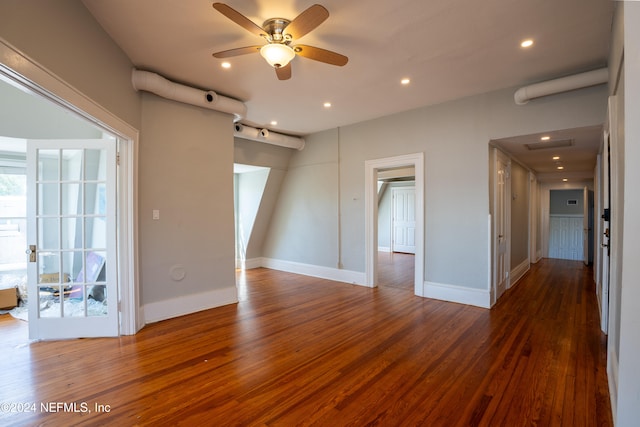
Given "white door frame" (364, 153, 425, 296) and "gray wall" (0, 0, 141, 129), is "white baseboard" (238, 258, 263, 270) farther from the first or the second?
"gray wall" (0, 0, 141, 129)

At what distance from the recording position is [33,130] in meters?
3.59

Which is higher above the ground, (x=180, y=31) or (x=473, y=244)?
(x=180, y=31)

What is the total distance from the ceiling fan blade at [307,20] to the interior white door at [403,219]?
8225mm

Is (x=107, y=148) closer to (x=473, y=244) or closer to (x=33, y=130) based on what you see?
(x=33, y=130)

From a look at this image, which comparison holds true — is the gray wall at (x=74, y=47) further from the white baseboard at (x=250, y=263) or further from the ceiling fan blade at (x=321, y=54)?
the white baseboard at (x=250, y=263)

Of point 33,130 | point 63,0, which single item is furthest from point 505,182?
point 33,130

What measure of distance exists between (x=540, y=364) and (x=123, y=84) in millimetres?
4725

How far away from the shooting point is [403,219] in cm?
988

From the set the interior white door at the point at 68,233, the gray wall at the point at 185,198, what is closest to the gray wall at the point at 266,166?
the gray wall at the point at 185,198

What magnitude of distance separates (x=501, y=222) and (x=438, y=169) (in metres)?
1.32

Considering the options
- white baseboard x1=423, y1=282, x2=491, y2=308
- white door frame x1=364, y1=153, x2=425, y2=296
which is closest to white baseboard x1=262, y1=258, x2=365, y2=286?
white door frame x1=364, y1=153, x2=425, y2=296

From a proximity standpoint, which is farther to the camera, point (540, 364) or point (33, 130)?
point (33, 130)

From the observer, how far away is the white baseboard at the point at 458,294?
3.93m

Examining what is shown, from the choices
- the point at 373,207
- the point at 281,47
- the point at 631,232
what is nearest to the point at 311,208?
the point at 373,207
